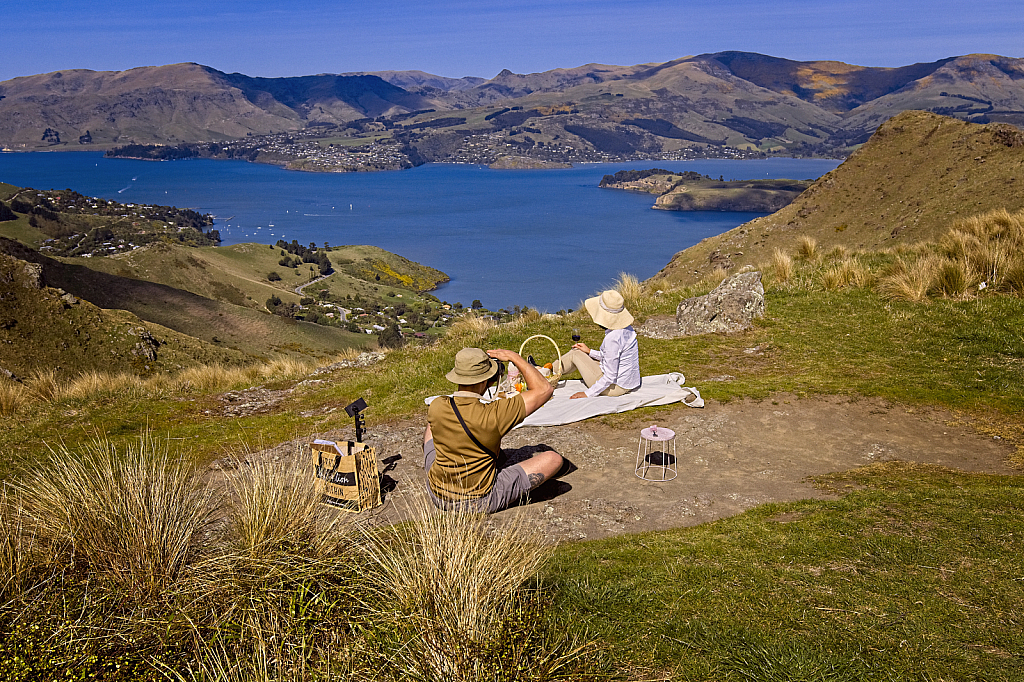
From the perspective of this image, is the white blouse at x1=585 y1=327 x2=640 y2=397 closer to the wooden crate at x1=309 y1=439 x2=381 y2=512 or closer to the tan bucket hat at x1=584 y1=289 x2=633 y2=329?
the tan bucket hat at x1=584 y1=289 x2=633 y2=329

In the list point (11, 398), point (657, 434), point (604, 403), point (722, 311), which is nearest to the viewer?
point (657, 434)

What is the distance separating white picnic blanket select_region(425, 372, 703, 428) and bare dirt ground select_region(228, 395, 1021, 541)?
135 millimetres

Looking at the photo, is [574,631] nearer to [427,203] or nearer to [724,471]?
[724,471]

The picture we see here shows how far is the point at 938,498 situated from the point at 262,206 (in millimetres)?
209458

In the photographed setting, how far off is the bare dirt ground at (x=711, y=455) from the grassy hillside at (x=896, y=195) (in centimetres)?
1983

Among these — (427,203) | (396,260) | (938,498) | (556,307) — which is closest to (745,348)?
(938,498)

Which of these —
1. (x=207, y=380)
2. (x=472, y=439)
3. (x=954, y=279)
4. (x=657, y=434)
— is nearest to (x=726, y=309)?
(x=954, y=279)

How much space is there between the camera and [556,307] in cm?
7888

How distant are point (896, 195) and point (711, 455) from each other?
29.8m

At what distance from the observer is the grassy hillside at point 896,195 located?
25.0 m

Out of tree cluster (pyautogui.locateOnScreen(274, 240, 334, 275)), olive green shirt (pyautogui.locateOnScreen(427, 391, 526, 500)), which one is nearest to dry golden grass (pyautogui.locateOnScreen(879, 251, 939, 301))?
olive green shirt (pyautogui.locateOnScreen(427, 391, 526, 500))

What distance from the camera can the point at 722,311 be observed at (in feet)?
38.8

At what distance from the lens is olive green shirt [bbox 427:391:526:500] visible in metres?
5.25

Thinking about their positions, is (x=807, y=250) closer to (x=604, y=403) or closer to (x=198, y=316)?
(x=604, y=403)
